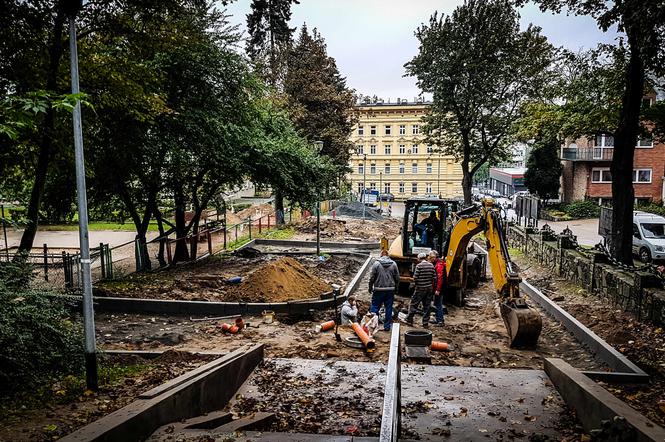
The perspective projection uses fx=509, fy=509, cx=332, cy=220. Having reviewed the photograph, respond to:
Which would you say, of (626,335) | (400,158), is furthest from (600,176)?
(626,335)

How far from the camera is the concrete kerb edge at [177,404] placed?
503 cm

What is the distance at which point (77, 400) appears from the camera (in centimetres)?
641

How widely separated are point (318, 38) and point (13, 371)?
40.9 metres

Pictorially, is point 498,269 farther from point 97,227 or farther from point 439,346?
point 97,227

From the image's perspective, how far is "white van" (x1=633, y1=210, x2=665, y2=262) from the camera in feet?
70.8

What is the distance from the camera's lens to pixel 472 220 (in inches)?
503

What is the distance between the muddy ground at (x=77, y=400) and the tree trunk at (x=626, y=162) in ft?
44.5

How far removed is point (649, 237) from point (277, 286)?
57.1 feet

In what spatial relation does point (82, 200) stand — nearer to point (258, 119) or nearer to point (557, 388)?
point (557, 388)

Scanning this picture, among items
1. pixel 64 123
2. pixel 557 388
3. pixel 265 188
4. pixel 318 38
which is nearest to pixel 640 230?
pixel 265 188

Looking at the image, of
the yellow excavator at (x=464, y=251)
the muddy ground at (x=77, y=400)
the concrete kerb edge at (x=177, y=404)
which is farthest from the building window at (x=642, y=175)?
the muddy ground at (x=77, y=400)

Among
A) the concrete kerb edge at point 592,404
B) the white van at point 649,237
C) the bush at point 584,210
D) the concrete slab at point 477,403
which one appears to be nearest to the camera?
the concrete kerb edge at point 592,404

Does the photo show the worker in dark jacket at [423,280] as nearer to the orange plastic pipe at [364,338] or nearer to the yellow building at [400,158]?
the orange plastic pipe at [364,338]

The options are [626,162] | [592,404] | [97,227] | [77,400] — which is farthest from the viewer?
[97,227]
